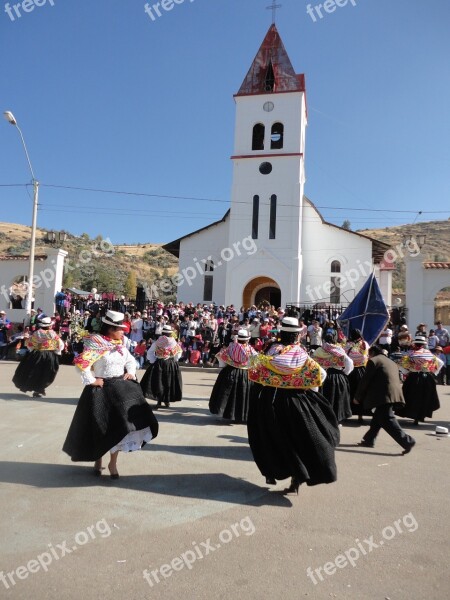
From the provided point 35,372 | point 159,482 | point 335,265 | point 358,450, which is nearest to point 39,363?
point 35,372

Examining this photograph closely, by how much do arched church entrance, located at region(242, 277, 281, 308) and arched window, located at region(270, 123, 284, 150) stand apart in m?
8.13

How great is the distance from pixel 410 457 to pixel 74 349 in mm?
13994

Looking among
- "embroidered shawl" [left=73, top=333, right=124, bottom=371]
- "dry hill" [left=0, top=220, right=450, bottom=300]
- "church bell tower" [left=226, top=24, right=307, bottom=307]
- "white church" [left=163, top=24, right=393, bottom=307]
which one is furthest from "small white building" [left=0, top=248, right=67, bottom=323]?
"dry hill" [left=0, top=220, right=450, bottom=300]

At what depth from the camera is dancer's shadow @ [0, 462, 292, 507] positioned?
465cm

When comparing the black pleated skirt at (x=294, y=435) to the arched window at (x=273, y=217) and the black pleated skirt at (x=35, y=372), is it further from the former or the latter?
the arched window at (x=273, y=217)

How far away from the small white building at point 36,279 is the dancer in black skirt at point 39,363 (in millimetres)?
12062

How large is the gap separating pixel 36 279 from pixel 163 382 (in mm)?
15225

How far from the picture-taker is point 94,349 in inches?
200

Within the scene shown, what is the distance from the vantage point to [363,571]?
333 cm

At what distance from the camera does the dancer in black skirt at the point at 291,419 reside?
4.63m

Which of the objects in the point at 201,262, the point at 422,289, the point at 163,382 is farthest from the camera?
the point at 201,262

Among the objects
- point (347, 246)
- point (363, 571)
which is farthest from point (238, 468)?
point (347, 246)

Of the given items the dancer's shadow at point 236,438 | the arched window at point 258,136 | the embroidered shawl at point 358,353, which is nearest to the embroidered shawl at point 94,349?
the dancer's shadow at point 236,438

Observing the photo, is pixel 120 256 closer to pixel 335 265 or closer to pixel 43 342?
pixel 335 265
